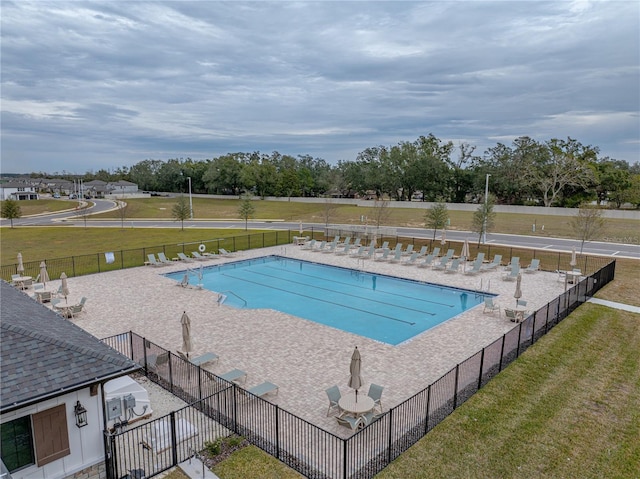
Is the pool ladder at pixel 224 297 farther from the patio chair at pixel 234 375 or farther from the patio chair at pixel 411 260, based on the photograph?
the patio chair at pixel 411 260

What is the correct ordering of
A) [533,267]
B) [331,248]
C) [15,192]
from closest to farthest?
1. [533,267]
2. [331,248]
3. [15,192]

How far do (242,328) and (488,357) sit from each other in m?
8.69

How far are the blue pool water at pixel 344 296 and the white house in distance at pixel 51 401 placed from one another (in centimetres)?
1074

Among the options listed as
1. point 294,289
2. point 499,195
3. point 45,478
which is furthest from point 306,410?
point 499,195

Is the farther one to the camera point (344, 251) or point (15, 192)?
point (15, 192)

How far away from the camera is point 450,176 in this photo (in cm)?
7962

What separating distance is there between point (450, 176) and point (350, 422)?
248 ft

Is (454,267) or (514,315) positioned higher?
(454,267)

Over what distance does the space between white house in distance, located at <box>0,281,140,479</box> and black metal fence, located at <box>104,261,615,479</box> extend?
1.69 feet

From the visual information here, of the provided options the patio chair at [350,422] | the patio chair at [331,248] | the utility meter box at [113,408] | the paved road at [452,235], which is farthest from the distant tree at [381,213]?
the utility meter box at [113,408]

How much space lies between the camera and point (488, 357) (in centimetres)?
1288

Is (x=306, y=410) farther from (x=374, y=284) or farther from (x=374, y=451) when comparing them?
(x=374, y=284)

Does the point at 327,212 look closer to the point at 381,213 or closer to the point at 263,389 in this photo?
the point at 381,213

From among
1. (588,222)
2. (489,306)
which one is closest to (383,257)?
(489,306)
